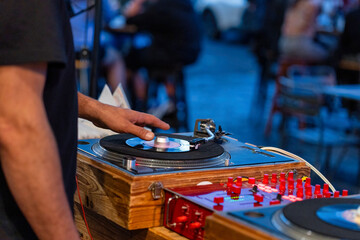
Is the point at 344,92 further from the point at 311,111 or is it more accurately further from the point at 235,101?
the point at 235,101

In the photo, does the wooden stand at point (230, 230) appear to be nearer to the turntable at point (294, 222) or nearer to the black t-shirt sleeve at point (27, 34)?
the turntable at point (294, 222)

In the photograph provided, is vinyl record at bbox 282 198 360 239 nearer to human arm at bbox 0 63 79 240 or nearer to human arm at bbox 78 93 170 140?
human arm at bbox 0 63 79 240

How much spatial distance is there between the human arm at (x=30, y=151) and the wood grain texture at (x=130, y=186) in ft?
1.26

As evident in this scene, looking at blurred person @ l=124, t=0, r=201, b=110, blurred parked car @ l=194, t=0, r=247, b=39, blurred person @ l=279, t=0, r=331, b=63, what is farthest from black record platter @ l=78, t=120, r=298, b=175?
blurred parked car @ l=194, t=0, r=247, b=39

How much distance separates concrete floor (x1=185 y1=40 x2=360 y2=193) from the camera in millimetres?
5422

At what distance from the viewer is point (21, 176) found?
0.97m

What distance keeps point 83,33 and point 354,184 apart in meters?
2.81

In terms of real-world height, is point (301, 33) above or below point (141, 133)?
above

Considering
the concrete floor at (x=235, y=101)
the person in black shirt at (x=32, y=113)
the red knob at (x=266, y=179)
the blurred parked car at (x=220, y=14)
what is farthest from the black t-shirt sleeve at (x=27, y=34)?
the blurred parked car at (x=220, y=14)

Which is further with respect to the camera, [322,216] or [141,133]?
[141,133]

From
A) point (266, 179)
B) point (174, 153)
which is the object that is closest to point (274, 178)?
point (266, 179)

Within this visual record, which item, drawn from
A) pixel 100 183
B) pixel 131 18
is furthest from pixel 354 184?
pixel 100 183

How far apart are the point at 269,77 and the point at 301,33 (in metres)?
0.71

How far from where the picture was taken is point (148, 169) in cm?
144
